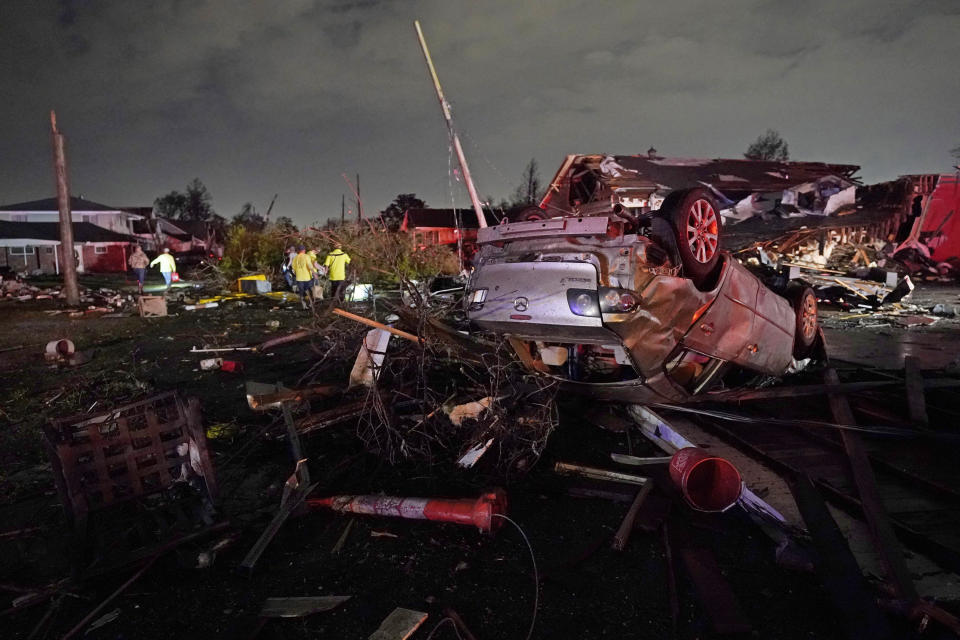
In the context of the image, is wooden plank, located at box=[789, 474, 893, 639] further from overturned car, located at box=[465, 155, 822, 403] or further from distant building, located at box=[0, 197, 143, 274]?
distant building, located at box=[0, 197, 143, 274]

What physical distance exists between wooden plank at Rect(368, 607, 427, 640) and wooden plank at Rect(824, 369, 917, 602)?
2245 millimetres

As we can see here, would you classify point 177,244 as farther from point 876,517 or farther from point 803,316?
point 876,517

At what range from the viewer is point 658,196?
17.4 metres

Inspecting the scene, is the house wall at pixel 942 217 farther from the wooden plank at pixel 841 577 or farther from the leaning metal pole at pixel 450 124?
the wooden plank at pixel 841 577

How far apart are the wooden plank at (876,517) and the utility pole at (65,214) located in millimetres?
17497

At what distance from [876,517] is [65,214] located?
61.3 feet

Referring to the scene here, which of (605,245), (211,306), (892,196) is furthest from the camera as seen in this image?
(892,196)

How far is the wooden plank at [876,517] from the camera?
2471 mm

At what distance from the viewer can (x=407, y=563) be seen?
2879 millimetres

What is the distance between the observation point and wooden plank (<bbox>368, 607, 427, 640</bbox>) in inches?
90.3

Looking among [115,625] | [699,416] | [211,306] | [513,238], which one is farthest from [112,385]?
[211,306]

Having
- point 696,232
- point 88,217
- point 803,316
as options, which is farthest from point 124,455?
point 88,217

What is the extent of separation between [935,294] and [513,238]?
56.6ft

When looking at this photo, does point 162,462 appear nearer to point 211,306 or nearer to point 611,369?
point 611,369
